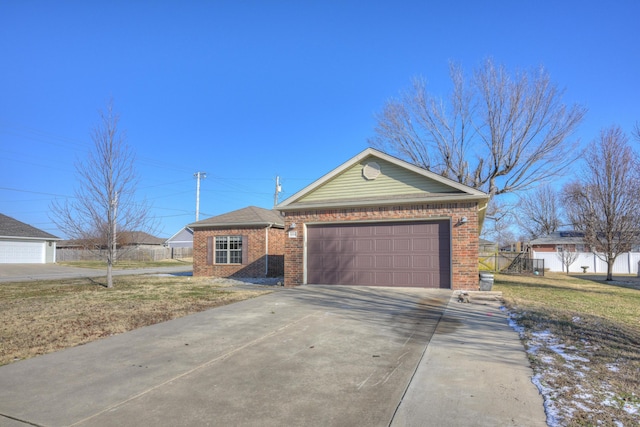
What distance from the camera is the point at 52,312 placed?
29.6 feet

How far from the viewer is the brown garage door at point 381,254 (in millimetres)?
12039

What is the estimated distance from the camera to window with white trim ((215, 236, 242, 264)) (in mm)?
20172

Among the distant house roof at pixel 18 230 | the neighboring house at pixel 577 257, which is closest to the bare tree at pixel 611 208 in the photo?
the neighboring house at pixel 577 257

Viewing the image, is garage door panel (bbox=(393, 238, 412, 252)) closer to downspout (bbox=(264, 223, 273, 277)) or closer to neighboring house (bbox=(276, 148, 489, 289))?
neighboring house (bbox=(276, 148, 489, 289))

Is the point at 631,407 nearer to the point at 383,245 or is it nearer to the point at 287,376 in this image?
the point at 287,376

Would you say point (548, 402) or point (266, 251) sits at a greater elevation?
point (266, 251)

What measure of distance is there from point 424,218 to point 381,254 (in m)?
1.85

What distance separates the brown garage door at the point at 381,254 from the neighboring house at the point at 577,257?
761 inches

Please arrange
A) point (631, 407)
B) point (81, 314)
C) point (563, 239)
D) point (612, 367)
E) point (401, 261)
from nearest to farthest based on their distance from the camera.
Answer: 1. point (631, 407)
2. point (612, 367)
3. point (81, 314)
4. point (401, 261)
5. point (563, 239)

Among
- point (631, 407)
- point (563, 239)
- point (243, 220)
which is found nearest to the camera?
point (631, 407)

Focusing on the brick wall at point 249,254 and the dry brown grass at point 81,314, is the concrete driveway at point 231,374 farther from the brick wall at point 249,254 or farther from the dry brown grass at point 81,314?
the brick wall at point 249,254

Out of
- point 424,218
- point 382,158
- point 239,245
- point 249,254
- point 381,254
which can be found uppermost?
point 382,158

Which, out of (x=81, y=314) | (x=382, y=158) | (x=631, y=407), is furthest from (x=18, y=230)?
(x=631, y=407)

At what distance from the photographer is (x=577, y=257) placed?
31.0 metres
